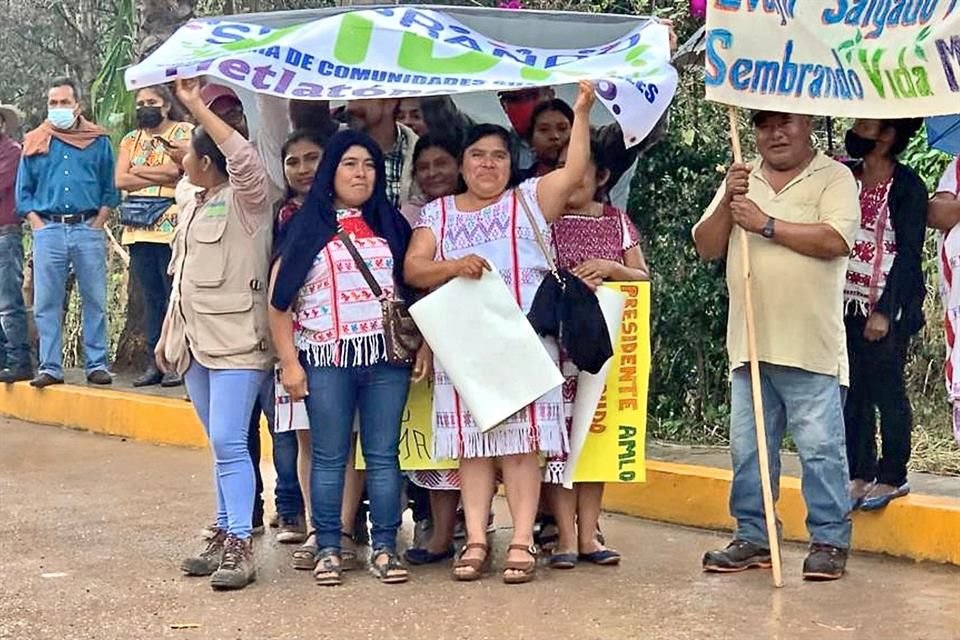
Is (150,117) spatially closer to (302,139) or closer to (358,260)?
(302,139)

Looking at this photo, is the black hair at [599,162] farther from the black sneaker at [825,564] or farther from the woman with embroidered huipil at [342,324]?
the black sneaker at [825,564]

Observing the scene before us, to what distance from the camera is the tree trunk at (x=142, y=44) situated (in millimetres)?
10500

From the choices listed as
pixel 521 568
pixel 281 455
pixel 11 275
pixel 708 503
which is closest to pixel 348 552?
pixel 281 455

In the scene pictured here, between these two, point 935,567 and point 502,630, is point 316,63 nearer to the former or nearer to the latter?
point 502,630

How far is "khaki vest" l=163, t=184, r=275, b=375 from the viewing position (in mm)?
5703

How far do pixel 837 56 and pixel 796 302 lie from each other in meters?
0.91

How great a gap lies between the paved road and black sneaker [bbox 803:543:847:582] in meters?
0.05

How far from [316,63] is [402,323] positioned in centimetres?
101

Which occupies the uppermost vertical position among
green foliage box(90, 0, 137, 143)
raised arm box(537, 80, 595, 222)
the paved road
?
green foliage box(90, 0, 137, 143)

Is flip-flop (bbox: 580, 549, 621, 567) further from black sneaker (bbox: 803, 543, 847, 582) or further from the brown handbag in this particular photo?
the brown handbag

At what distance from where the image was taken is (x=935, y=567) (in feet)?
19.5

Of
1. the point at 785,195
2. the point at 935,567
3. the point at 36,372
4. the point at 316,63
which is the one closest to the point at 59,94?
the point at 36,372

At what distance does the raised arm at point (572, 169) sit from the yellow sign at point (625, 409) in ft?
1.57

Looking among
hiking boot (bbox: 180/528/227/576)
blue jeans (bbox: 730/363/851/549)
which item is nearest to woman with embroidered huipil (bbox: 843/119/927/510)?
blue jeans (bbox: 730/363/851/549)
